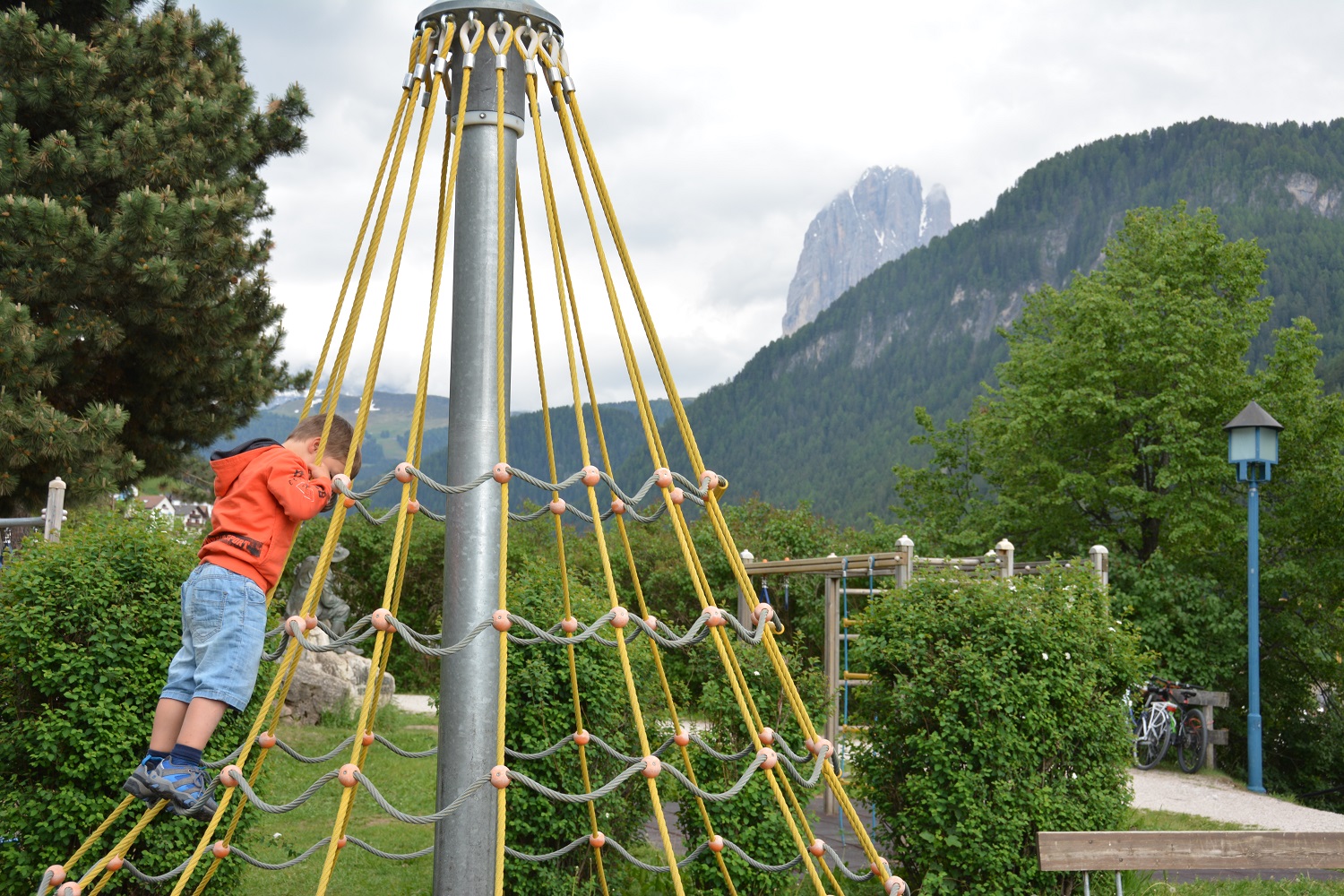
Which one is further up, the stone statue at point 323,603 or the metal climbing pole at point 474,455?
the metal climbing pole at point 474,455

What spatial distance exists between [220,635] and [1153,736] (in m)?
11.5

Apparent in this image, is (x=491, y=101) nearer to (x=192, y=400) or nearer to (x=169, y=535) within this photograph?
(x=169, y=535)

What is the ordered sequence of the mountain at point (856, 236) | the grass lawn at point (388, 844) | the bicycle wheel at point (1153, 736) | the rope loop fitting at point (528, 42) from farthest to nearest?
the mountain at point (856, 236) → the bicycle wheel at point (1153, 736) → the grass lawn at point (388, 844) → the rope loop fitting at point (528, 42)

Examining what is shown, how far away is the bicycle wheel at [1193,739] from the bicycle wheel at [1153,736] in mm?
256

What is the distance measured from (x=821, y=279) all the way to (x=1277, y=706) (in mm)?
173364

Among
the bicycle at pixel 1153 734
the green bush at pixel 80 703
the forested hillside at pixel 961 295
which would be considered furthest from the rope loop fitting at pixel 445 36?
the forested hillside at pixel 961 295

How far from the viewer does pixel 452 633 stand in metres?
2.54

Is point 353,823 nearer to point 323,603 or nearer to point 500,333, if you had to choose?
point 500,333

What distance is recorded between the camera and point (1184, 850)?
170 inches

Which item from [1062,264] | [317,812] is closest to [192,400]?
[317,812]

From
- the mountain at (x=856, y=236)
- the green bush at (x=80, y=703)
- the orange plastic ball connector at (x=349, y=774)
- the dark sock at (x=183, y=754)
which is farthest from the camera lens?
the mountain at (x=856, y=236)

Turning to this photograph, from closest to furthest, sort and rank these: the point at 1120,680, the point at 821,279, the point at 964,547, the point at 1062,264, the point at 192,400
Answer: the point at 1120,680
the point at 192,400
the point at 964,547
the point at 1062,264
the point at 821,279

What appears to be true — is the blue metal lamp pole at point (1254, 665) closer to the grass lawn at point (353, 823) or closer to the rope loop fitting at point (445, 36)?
the grass lawn at point (353, 823)

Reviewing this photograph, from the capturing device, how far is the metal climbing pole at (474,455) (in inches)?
97.3
